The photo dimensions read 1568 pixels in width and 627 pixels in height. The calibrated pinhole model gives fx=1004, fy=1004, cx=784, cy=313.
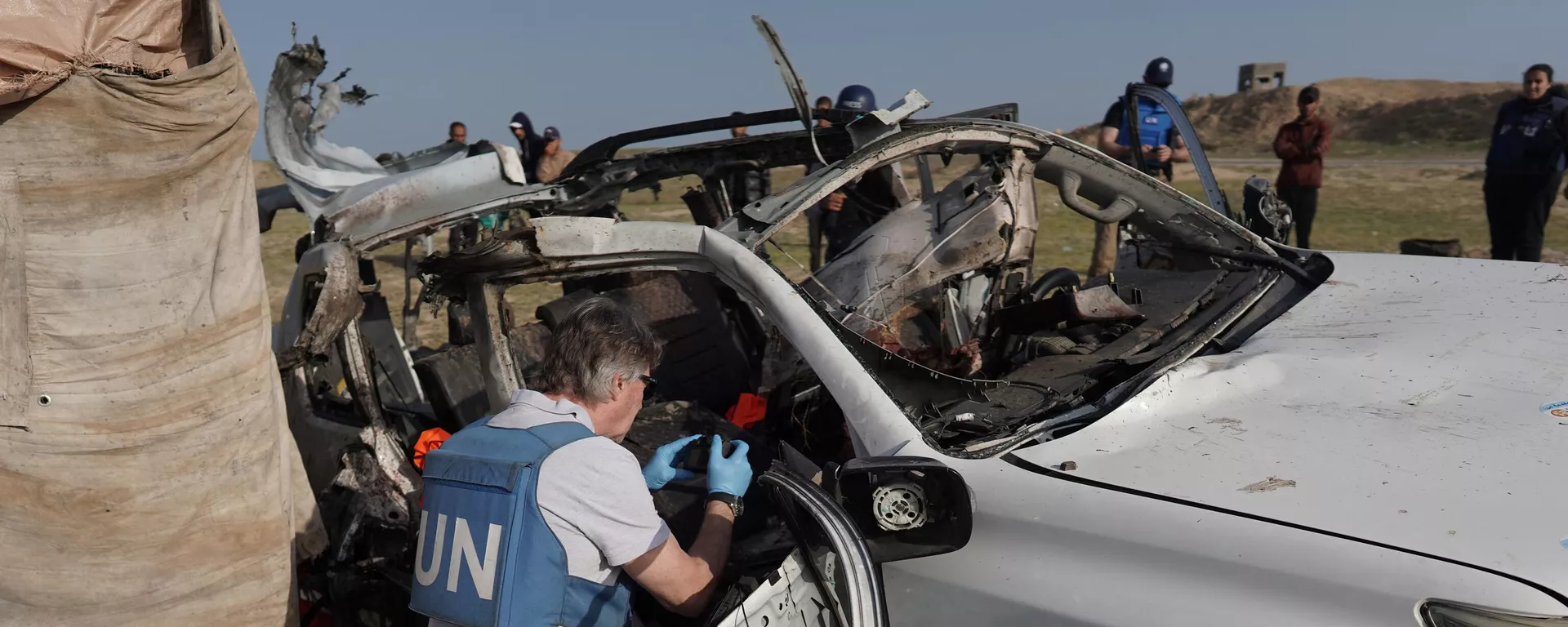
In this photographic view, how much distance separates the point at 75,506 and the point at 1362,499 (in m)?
2.79

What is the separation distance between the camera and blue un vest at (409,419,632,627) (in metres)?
2.04

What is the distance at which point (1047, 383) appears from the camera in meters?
2.66

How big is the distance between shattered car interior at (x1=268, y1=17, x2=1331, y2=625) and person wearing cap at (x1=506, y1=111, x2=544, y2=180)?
7570 mm

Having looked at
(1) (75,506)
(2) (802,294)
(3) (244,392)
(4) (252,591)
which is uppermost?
(2) (802,294)

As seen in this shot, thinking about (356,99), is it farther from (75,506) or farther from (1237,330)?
(1237,330)

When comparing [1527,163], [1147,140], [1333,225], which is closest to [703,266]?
[1147,140]

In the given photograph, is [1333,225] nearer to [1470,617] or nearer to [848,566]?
[1470,617]

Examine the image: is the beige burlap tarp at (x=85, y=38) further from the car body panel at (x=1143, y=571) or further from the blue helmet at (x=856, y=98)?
the blue helmet at (x=856, y=98)

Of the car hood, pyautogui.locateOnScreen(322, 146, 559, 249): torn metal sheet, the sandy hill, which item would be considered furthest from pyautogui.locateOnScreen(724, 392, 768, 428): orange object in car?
the sandy hill

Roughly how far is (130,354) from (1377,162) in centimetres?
2549

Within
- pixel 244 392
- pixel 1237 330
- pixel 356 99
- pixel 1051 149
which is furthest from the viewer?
pixel 356 99

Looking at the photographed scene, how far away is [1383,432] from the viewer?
2098 millimetres

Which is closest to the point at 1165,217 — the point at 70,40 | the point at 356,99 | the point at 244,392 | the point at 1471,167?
the point at 244,392

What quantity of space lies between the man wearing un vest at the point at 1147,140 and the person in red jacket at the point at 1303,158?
136cm
